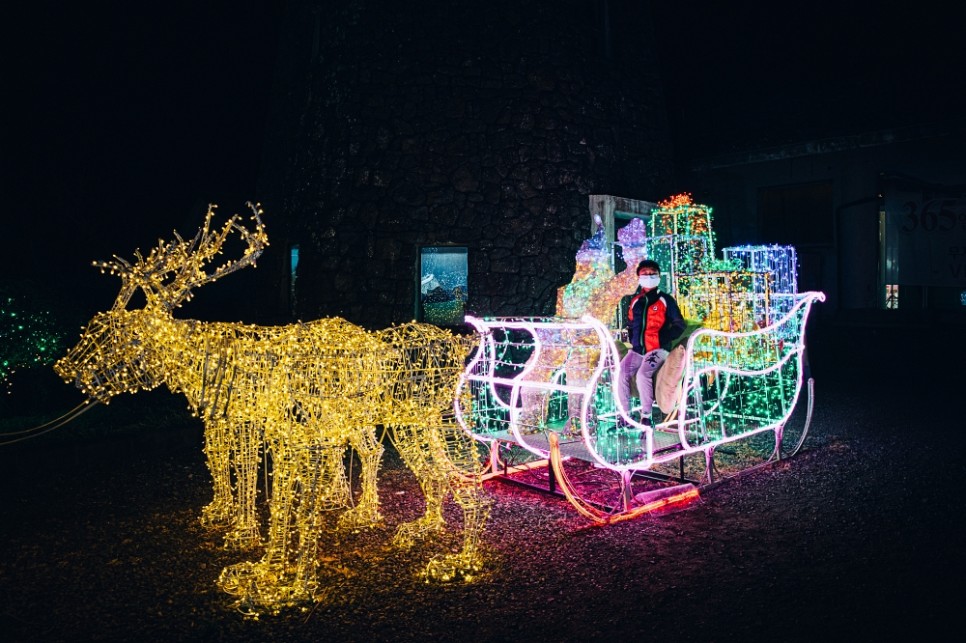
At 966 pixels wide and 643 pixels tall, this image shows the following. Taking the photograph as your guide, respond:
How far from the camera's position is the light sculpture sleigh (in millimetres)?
5684

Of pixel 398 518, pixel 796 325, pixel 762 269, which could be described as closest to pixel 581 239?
pixel 762 269

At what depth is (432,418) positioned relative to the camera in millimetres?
5184

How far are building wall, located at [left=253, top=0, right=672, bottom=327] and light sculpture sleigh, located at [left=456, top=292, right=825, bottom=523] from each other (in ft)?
13.3

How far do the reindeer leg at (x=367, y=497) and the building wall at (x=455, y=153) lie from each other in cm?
587

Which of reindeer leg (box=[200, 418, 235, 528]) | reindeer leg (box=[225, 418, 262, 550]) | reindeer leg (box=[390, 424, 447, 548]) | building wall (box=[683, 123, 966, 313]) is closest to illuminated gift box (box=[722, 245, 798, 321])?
reindeer leg (box=[390, 424, 447, 548])

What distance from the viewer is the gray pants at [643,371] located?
6652 millimetres

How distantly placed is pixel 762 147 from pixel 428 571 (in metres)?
13.7

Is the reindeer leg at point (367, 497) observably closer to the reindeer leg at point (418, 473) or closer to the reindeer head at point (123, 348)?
the reindeer leg at point (418, 473)

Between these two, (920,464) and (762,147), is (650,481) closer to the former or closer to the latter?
(920,464)

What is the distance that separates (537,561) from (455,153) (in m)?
7.97

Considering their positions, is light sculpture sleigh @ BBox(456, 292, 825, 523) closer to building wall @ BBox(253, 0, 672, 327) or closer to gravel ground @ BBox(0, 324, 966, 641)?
gravel ground @ BBox(0, 324, 966, 641)

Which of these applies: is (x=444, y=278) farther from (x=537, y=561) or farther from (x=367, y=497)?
(x=537, y=561)

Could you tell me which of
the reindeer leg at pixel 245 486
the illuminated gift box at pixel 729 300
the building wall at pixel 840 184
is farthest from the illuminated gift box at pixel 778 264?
the building wall at pixel 840 184

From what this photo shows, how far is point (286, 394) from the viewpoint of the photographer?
4.70 m
